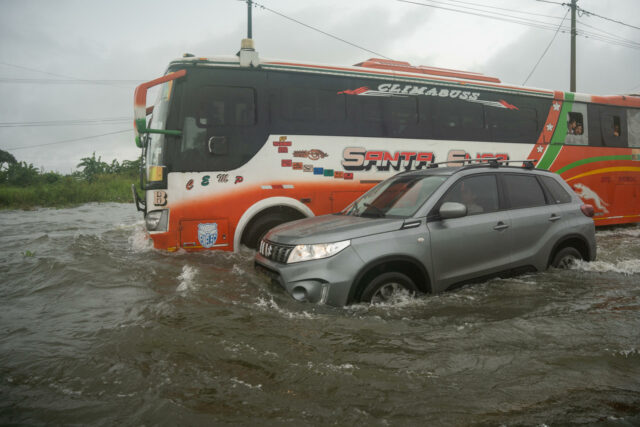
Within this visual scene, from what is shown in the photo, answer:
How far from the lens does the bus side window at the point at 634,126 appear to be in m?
11.1

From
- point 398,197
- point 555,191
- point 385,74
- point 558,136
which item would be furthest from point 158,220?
point 558,136

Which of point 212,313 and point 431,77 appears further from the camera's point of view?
point 431,77

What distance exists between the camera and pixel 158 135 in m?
6.44

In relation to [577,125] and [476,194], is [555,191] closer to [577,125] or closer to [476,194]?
[476,194]

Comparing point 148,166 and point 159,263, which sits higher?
point 148,166

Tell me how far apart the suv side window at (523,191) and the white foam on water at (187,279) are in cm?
390

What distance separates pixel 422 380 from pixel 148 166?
5.44 m

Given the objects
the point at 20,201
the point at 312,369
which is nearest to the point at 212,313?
the point at 312,369

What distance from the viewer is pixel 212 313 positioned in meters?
4.12

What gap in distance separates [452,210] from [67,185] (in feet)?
79.9

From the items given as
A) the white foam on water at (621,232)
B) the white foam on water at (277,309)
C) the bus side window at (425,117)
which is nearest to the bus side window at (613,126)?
the white foam on water at (621,232)

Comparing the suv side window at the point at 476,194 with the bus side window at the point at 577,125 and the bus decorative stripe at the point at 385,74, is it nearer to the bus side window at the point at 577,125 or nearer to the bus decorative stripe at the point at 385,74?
the bus decorative stripe at the point at 385,74

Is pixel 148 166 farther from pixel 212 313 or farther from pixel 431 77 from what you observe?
pixel 431 77

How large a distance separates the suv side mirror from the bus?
1.64m
